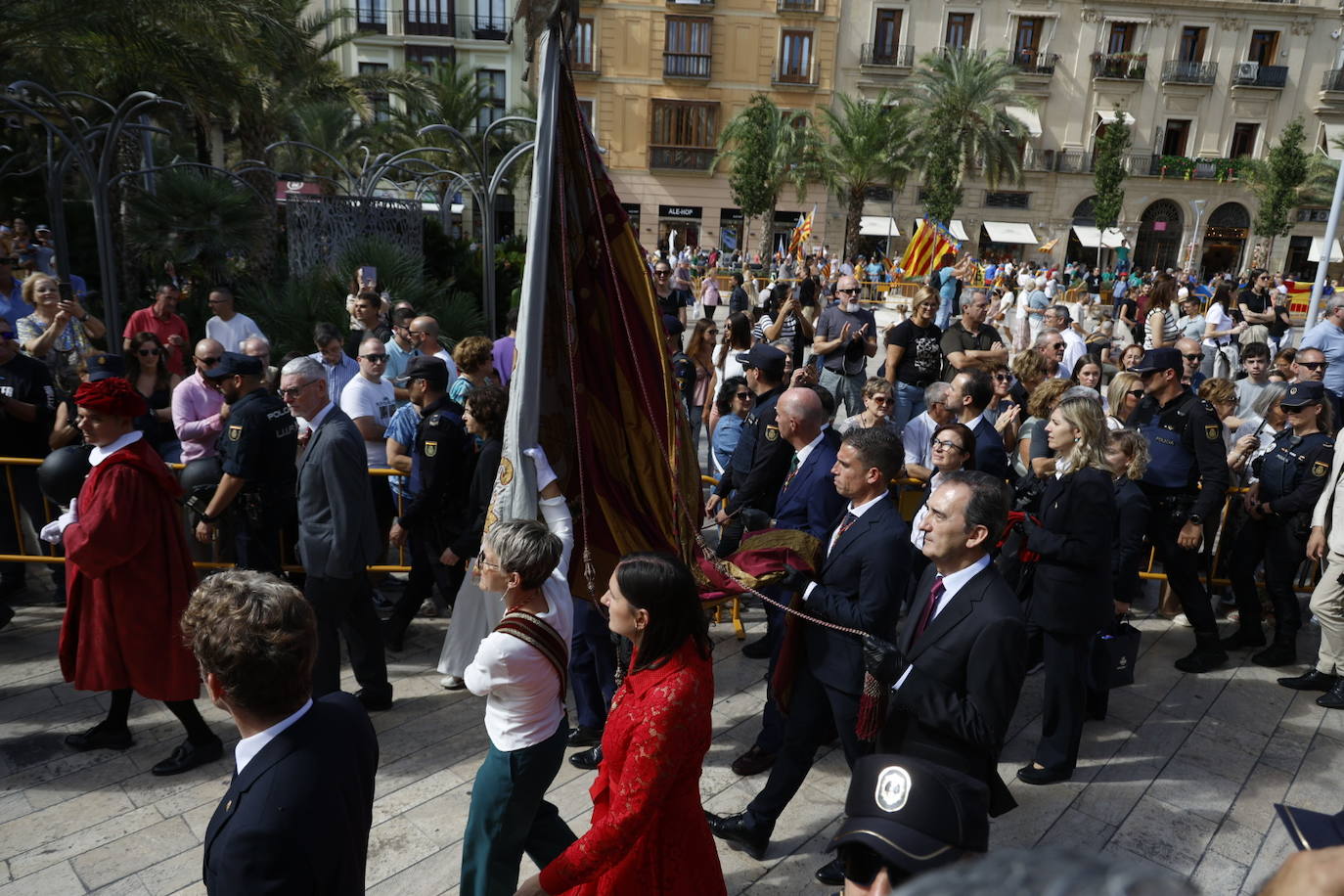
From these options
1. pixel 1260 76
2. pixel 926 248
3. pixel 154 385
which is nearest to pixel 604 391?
pixel 154 385

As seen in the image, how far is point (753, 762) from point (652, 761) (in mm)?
2137

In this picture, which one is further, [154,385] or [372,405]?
[154,385]

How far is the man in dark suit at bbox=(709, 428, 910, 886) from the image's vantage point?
3465 millimetres

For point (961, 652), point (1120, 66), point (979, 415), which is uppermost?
point (1120, 66)

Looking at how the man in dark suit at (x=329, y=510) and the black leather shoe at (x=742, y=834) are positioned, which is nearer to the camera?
the black leather shoe at (x=742, y=834)

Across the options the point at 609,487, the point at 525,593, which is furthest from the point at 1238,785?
the point at 525,593

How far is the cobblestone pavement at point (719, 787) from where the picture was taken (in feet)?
12.3

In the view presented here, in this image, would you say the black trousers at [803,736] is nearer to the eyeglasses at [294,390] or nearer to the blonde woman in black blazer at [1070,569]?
the blonde woman in black blazer at [1070,569]

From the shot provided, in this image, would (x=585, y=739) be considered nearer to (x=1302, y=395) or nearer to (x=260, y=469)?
(x=260, y=469)

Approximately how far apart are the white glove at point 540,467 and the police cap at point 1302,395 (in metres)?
4.68

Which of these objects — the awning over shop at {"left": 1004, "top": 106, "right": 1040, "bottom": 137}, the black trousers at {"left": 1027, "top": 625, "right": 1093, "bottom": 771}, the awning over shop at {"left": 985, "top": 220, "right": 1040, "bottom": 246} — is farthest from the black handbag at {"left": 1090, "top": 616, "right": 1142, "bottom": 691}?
the awning over shop at {"left": 985, "top": 220, "right": 1040, "bottom": 246}

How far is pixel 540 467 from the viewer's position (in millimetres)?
3822

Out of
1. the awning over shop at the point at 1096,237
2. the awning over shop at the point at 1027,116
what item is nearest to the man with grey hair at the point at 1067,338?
the awning over shop at the point at 1027,116

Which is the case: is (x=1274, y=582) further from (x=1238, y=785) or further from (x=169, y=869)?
(x=169, y=869)
